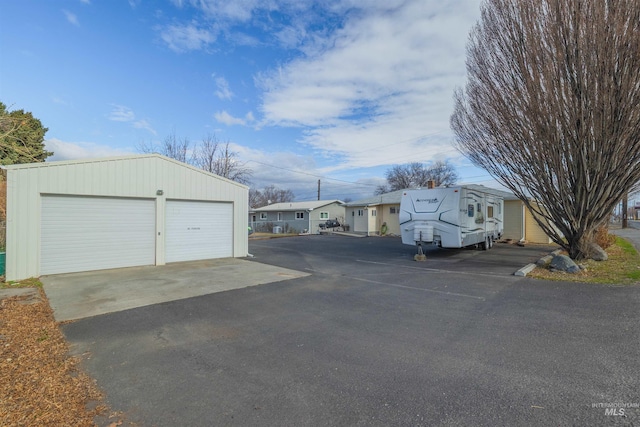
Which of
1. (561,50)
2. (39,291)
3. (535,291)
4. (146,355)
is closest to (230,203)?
(39,291)

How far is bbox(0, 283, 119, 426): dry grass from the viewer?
275cm

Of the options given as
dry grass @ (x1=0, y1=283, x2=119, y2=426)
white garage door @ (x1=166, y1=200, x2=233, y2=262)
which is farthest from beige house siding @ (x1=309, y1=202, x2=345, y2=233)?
dry grass @ (x1=0, y1=283, x2=119, y2=426)

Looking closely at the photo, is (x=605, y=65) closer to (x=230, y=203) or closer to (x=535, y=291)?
(x=535, y=291)

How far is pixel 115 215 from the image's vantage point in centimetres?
1039

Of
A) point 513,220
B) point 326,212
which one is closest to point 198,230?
point 513,220

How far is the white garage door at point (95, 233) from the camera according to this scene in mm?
9258

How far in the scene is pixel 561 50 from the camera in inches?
355

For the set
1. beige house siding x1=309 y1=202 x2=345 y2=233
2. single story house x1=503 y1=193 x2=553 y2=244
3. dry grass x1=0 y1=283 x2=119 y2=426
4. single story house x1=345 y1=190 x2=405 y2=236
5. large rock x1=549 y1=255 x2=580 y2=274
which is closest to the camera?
dry grass x1=0 y1=283 x2=119 y2=426

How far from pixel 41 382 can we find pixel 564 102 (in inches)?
491

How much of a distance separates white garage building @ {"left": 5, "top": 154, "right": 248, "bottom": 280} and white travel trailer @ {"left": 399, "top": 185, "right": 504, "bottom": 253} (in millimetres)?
7164

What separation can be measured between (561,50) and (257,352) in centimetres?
1106

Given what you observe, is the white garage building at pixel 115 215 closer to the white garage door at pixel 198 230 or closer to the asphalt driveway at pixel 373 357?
Result: the white garage door at pixel 198 230

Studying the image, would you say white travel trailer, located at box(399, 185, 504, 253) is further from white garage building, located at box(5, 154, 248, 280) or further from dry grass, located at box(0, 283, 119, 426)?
dry grass, located at box(0, 283, 119, 426)

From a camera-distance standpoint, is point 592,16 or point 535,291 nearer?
point 535,291
